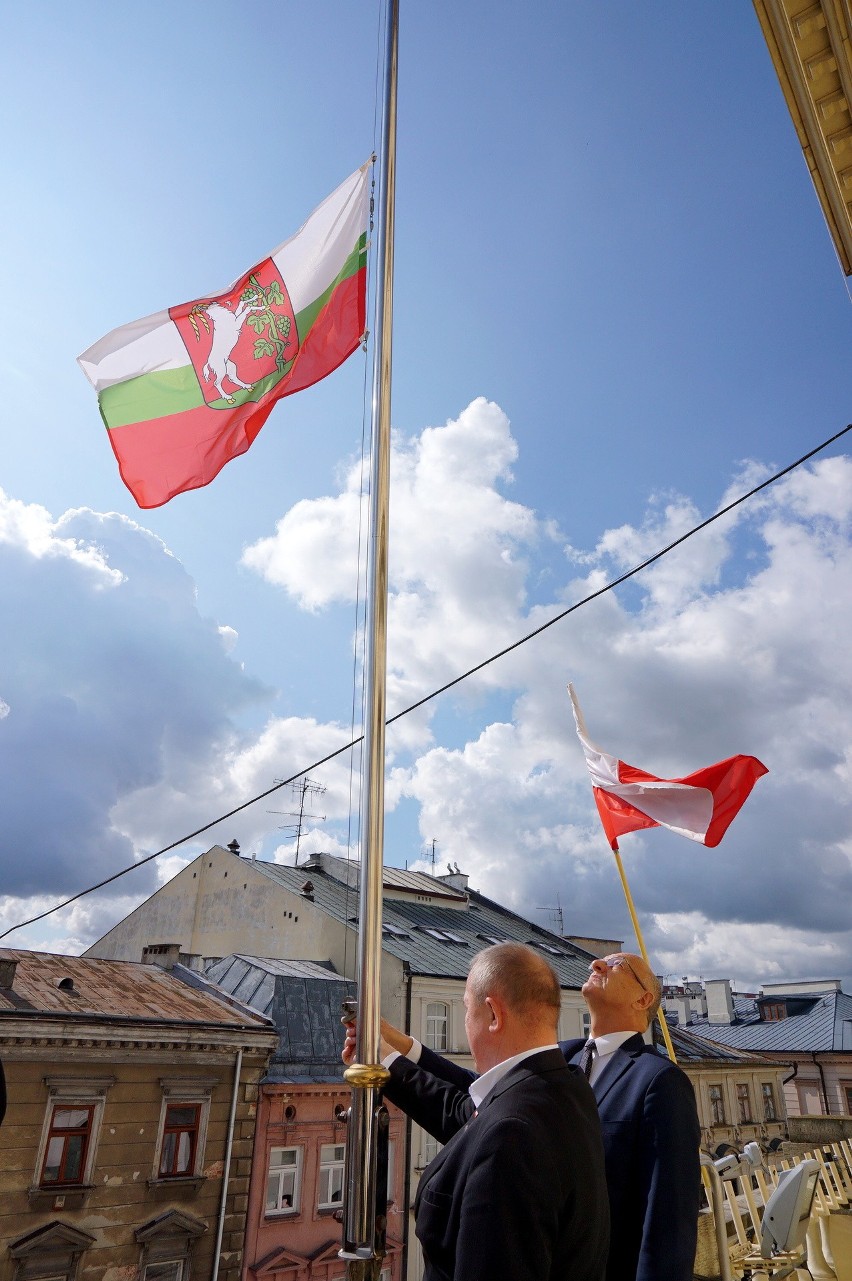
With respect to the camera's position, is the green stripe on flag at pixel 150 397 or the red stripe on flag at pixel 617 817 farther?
the red stripe on flag at pixel 617 817

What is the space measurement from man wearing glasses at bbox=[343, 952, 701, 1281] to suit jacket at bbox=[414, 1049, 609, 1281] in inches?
33.0

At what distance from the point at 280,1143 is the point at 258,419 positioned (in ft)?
49.3

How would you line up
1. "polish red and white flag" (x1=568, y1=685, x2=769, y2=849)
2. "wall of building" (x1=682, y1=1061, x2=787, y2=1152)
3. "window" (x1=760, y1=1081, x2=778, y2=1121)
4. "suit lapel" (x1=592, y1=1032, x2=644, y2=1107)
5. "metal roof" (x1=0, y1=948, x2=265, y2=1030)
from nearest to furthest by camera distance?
1. "suit lapel" (x1=592, y1=1032, x2=644, y2=1107)
2. "polish red and white flag" (x1=568, y1=685, x2=769, y2=849)
3. "metal roof" (x1=0, y1=948, x2=265, y2=1030)
4. "wall of building" (x1=682, y1=1061, x2=787, y2=1152)
5. "window" (x1=760, y1=1081, x2=778, y2=1121)

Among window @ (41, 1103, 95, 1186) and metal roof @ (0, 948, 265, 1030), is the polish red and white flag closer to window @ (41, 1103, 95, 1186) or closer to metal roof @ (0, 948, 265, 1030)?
metal roof @ (0, 948, 265, 1030)

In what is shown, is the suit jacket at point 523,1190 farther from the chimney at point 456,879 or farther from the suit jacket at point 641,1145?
the chimney at point 456,879

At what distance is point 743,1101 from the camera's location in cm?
2556

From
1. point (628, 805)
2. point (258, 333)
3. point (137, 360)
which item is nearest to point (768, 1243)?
point (628, 805)

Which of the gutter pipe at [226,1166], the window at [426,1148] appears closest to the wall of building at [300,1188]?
the gutter pipe at [226,1166]

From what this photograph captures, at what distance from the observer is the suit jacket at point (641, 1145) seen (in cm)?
260

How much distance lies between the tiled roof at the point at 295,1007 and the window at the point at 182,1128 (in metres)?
1.49

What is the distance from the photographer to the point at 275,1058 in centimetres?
1634

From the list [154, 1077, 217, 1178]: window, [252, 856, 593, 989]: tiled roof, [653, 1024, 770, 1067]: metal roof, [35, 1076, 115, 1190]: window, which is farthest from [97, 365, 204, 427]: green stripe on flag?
[653, 1024, 770, 1067]: metal roof

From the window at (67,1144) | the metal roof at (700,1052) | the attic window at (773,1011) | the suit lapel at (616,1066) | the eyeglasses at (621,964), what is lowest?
the window at (67,1144)

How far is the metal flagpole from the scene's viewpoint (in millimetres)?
2625
